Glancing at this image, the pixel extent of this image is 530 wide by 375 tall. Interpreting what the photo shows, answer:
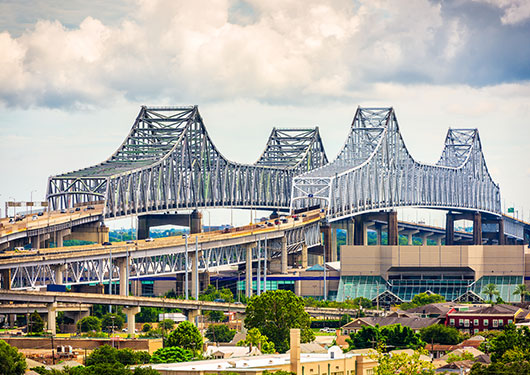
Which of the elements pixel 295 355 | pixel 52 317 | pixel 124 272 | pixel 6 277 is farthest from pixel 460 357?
pixel 124 272

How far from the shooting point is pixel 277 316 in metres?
135

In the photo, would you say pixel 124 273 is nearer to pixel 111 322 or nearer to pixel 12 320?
pixel 111 322

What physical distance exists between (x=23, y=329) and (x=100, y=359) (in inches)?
1635

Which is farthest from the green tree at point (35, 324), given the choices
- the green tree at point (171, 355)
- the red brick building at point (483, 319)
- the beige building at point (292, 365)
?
the red brick building at point (483, 319)

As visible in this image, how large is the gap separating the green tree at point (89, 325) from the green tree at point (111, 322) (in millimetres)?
3756

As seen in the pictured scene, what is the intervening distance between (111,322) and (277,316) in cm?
2857

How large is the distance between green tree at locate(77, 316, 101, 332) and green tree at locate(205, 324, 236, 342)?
11914 millimetres

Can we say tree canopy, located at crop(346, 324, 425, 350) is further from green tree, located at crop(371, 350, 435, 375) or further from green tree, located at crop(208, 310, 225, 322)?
green tree, located at crop(208, 310, 225, 322)

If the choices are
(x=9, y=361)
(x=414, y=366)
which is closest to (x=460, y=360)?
(x=414, y=366)

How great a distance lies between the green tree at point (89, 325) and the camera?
5842 inches

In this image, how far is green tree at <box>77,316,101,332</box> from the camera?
148375 millimetres

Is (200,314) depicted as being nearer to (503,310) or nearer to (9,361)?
(503,310)

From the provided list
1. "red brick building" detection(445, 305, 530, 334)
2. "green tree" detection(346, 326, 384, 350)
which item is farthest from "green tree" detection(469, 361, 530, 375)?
"red brick building" detection(445, 305, 530, 334)

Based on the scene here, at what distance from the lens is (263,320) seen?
135m
